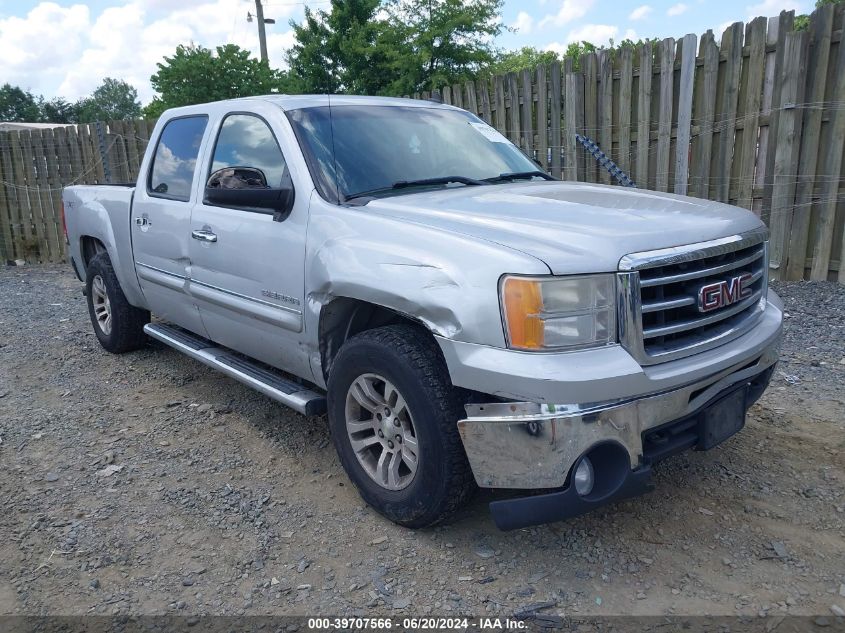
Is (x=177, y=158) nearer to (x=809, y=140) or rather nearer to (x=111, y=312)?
(x=111, y=312)

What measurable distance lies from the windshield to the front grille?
4.60 ft

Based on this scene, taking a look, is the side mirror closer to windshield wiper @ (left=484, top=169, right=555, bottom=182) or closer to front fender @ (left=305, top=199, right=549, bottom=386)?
front fender @ (left=305, top=199, right=549, bottom=386)

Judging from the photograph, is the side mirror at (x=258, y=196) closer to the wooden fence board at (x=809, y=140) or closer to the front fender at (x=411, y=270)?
the front fender at (x=411, y=270)

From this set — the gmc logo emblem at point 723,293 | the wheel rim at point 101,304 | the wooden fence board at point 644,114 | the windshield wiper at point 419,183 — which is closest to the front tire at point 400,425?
the windshield wiper at point 419,183

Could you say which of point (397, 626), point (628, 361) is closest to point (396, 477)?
point (397, 626)

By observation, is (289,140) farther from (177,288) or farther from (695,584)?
(695,584)

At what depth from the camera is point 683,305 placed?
2.59 metres

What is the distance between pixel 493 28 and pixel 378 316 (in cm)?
1845

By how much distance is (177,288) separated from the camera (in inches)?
173

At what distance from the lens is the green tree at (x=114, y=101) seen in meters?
75.9

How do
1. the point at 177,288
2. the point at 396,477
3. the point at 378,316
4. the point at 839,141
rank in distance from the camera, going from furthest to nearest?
the point at 839,141, the point at 177,288, the point at 378,316, the point at 396,477

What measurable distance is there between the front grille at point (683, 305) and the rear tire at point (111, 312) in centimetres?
432

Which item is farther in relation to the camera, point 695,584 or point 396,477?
point 396,477

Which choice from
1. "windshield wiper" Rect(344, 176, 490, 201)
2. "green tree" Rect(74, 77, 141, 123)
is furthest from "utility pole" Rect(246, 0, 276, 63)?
"green tree" Rect(74, 77, 141, 123)
